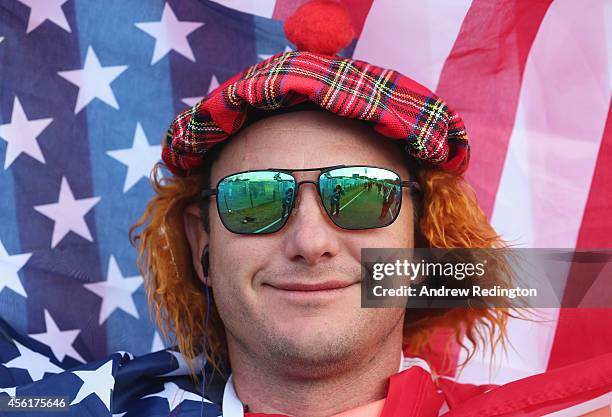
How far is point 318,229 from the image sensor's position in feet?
6.82

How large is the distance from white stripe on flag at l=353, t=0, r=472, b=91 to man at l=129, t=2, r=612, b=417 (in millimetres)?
469

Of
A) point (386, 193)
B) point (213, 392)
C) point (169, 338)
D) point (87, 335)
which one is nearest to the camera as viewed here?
point (386, 193)

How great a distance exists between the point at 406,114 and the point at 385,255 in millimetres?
409

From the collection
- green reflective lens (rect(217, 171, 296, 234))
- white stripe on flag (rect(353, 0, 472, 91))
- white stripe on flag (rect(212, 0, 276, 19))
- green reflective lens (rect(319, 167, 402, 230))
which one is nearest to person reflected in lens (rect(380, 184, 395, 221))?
green reflective lens (rect(319, 167, 402, 230))

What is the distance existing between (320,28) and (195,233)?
80 centimetres

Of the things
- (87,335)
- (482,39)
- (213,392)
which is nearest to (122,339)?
(87,335)

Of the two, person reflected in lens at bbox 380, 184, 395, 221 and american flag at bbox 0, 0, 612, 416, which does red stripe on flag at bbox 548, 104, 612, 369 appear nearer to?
Answer: american flag at bbox 0, 0, 612, 416

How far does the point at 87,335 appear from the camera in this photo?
287 centimetres

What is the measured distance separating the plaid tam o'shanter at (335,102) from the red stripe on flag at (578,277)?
1.76ft

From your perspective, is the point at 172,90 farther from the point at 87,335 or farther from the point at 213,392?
the point at 213,392

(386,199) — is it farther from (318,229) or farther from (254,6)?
(254,6)

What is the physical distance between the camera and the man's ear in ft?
8.33

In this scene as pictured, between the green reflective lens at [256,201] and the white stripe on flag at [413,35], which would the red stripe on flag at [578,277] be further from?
the green reflective lens at [256,201]

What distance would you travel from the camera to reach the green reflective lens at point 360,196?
210 centimetres
